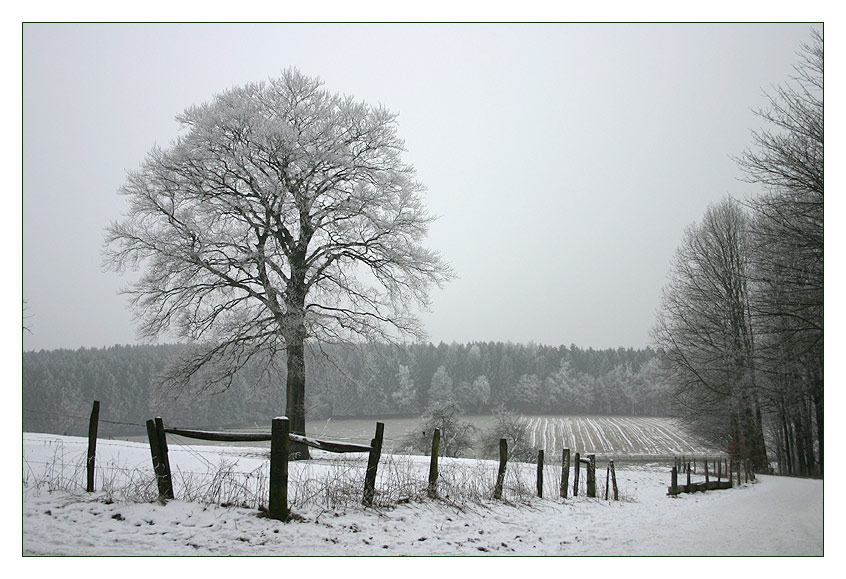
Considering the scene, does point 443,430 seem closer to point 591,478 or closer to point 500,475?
point 591,478

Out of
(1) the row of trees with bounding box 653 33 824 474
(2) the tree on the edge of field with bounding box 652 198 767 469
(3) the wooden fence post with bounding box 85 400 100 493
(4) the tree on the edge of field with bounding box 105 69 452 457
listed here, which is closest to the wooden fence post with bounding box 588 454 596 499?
(1) the row of trees with bounding box 653 33 824 474

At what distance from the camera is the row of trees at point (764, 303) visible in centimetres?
1030

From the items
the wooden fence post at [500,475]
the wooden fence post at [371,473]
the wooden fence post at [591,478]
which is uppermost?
the wooden fence post at [371,473]

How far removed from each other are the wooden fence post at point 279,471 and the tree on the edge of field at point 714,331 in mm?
18605

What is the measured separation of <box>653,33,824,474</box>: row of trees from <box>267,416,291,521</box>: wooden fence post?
9785 millimetres

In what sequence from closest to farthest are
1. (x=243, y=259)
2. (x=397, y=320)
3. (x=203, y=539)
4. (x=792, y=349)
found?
(x=203, y=539) → (x=792, y=349) → (x=243, y=259) → (x=397, y=320)

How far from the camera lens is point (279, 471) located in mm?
5980

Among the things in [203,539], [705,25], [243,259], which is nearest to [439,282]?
[243,259]

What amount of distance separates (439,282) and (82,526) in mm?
10797

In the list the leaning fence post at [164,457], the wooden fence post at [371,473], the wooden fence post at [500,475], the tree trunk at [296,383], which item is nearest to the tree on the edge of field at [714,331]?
the wooden fence post at [500,475]

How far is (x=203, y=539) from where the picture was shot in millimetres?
5426

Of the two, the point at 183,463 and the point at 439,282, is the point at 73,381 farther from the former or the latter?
the point at 439,282

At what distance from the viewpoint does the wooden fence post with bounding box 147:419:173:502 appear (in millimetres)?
6227

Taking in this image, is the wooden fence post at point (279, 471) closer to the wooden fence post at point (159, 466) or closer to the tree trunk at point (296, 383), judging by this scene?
the wooden fence post at point (159, 466)
